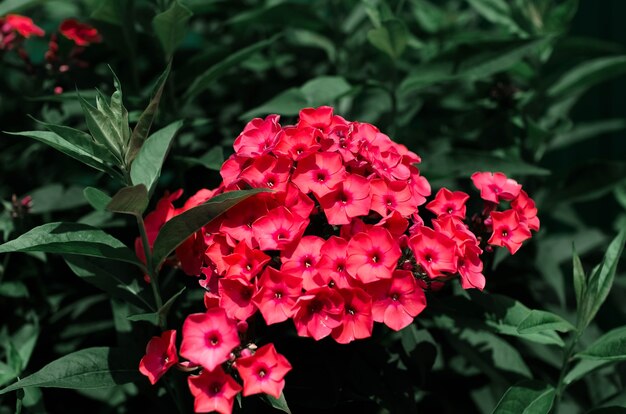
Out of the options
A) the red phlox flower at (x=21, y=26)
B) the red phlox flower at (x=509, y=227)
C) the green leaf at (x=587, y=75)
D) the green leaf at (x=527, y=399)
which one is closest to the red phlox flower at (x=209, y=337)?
the red phlox flower at (x=509, y=227)

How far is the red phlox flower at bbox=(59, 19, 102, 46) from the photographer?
2.22 metres

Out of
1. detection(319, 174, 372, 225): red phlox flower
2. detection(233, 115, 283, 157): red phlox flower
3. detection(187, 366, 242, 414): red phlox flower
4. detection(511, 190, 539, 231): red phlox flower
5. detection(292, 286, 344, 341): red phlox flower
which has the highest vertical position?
detection(233, 115, 283, 157): red phlox flower

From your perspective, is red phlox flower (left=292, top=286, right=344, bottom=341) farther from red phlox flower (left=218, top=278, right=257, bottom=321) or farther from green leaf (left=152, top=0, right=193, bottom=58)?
green leaf (left=152, top=0, right=193, bottom=58)

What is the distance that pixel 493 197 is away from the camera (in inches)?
66.0

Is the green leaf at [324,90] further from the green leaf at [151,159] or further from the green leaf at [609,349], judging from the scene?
the green leaf at [609,349]

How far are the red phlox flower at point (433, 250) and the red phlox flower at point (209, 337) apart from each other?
380 mm

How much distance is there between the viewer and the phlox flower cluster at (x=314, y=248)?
55.5 inches

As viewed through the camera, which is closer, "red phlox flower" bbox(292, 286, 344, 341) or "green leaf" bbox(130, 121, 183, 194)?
"red phlox flower" bbox(292, 286, 344, 341)

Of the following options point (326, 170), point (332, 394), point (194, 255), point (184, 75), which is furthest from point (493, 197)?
point (184, 75)

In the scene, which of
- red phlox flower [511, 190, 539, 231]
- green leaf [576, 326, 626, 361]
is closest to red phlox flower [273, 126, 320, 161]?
red phlox flower [511, 190, 539, 231]

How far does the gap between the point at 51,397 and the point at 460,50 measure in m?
1.58

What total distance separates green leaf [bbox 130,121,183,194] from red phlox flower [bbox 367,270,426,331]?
514 mm

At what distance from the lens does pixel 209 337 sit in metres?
1.41

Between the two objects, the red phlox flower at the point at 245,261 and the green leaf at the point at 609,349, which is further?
the green leaf at the point at 609,349
